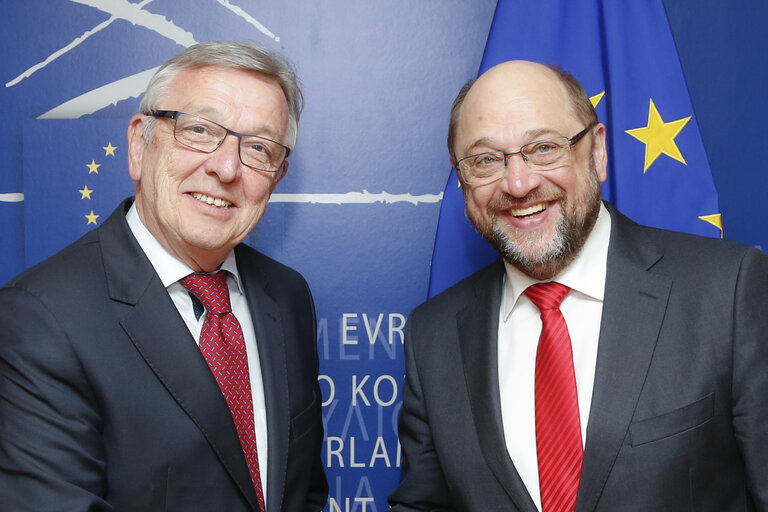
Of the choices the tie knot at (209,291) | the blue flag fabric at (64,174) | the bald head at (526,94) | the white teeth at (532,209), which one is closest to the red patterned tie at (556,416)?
the white teeth at (532,209)

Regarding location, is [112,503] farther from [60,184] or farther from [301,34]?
[301,34]

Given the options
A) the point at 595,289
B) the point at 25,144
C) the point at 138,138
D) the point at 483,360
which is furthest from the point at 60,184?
the point at 595,289

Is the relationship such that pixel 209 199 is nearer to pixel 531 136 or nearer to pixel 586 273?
pixel 531 136

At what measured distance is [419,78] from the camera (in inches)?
92.6

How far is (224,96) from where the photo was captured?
1.63 m

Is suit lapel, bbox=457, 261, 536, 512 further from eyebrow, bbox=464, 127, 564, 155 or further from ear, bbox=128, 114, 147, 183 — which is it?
ear, bbox=128, 114, 147, 183

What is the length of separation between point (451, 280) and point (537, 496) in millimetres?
795

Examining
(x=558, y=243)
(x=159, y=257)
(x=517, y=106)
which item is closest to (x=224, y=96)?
(x=159, y=257)

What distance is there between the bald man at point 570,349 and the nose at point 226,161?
59cm

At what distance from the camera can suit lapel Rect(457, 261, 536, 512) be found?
4.98 ft

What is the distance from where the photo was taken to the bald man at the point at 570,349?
1.44m

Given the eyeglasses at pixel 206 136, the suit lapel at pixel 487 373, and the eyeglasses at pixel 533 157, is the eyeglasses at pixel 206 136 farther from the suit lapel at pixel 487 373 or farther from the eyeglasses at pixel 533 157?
the suit lapel at pixel 487 373

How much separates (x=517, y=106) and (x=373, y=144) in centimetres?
76

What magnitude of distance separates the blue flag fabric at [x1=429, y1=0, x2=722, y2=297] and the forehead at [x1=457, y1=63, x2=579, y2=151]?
0.39 m
